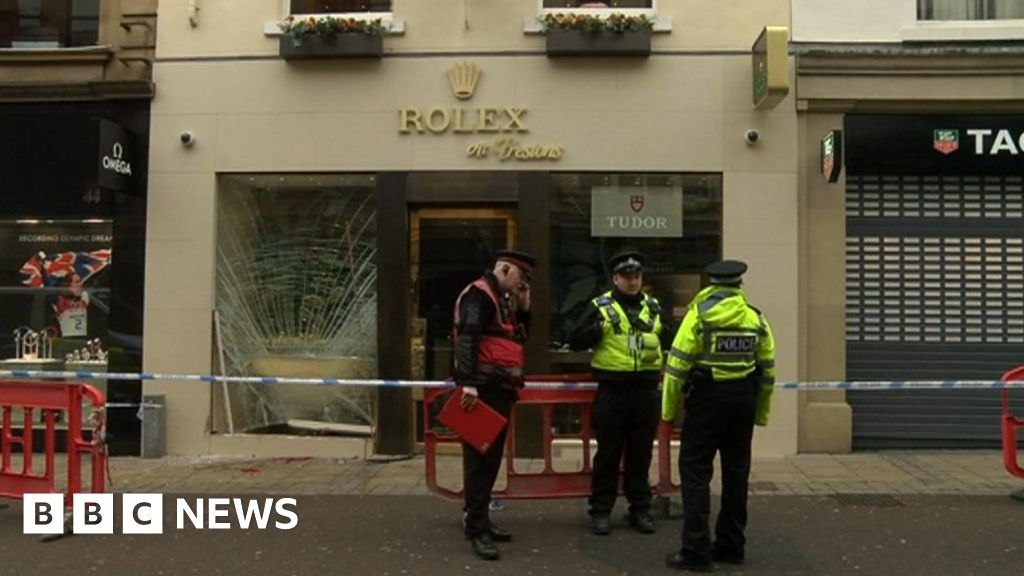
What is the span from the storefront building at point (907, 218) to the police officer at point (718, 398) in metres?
4.11

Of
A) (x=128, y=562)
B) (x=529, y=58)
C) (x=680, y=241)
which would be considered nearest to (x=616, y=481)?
(x=128, y=562)

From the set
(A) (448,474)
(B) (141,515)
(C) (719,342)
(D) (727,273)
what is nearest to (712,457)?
(C) (719,342)

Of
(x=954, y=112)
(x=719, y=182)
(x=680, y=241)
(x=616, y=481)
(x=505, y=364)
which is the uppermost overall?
(x=954, y=112)

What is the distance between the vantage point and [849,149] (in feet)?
30.7

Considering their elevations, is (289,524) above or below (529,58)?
below

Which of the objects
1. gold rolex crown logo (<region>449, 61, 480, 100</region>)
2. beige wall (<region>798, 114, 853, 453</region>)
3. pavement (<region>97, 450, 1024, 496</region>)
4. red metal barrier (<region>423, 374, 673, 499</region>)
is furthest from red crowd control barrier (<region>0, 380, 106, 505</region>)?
beige wall (<region>798, 114, 853, 453</region>)

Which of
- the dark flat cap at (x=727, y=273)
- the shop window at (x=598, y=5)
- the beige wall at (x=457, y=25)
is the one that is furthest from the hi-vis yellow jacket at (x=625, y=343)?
the shop window at (x=598, y=5)

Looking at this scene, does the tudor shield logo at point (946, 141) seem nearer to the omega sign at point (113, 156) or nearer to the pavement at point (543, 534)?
the pavement at point (543, 534)

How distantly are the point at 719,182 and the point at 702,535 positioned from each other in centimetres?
497

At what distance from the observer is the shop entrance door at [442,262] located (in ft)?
31.3

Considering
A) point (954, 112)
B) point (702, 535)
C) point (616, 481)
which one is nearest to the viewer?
point (702, 535)

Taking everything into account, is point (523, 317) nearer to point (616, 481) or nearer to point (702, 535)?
point (616, 481)

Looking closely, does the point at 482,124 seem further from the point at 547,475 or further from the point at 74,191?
the point at 74,191

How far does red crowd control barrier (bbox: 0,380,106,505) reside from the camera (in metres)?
6.41
